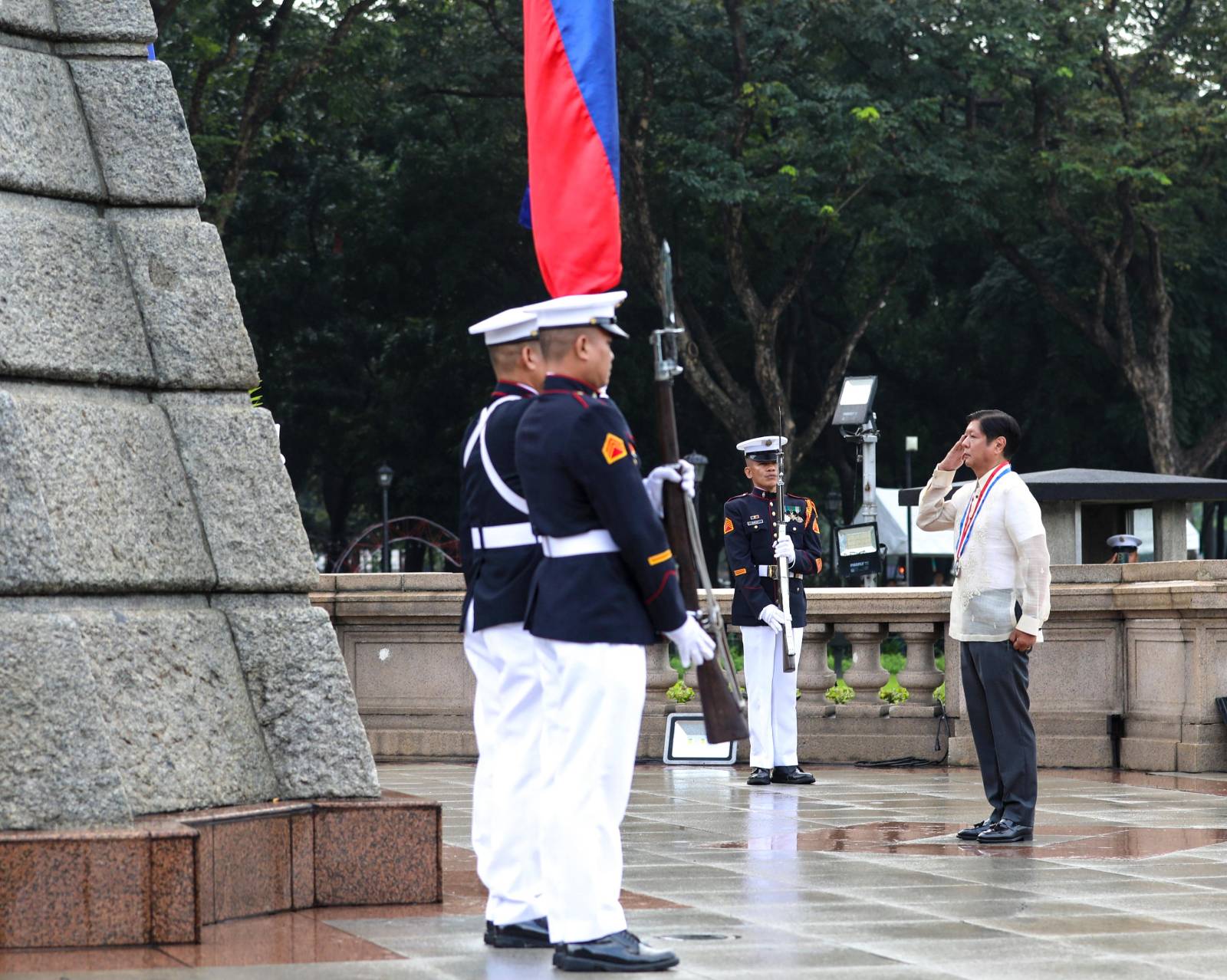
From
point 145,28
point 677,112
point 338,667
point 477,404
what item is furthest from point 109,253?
point 477,404

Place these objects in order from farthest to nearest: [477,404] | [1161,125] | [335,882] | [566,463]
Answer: [477,404] < [1161,125] < [335,882] < [566,463]

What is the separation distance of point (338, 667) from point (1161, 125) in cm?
2460

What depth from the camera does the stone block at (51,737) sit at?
570cm

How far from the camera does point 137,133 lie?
670cm

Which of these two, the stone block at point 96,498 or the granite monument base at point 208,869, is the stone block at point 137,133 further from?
the granite monument base at point 208,869

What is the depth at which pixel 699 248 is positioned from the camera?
32.8 metres

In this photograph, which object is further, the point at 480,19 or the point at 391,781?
the point at 480,19

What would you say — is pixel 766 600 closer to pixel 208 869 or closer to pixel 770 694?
pixel 770 694

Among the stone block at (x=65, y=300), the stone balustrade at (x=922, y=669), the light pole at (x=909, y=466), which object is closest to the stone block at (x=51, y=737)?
the stone block at (x=65, y=300)

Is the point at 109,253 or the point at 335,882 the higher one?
the point at 109,253

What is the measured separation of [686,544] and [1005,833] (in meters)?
3.59

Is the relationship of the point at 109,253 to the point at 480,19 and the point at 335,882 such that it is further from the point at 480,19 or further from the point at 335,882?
the point at 480,19

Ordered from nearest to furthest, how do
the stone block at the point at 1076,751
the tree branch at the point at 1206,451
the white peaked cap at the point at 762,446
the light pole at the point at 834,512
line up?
the white peaked cap at the point at 762,446, the stone block at the point at 1076,751, the tree branch at the point at 1206,451, the light pole at the point at 834,512

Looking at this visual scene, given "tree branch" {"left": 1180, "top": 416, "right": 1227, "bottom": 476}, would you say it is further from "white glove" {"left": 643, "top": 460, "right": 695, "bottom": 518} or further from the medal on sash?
"white glove" {"left": 643, "top": 460, "right": 695, "bottom": 518}
